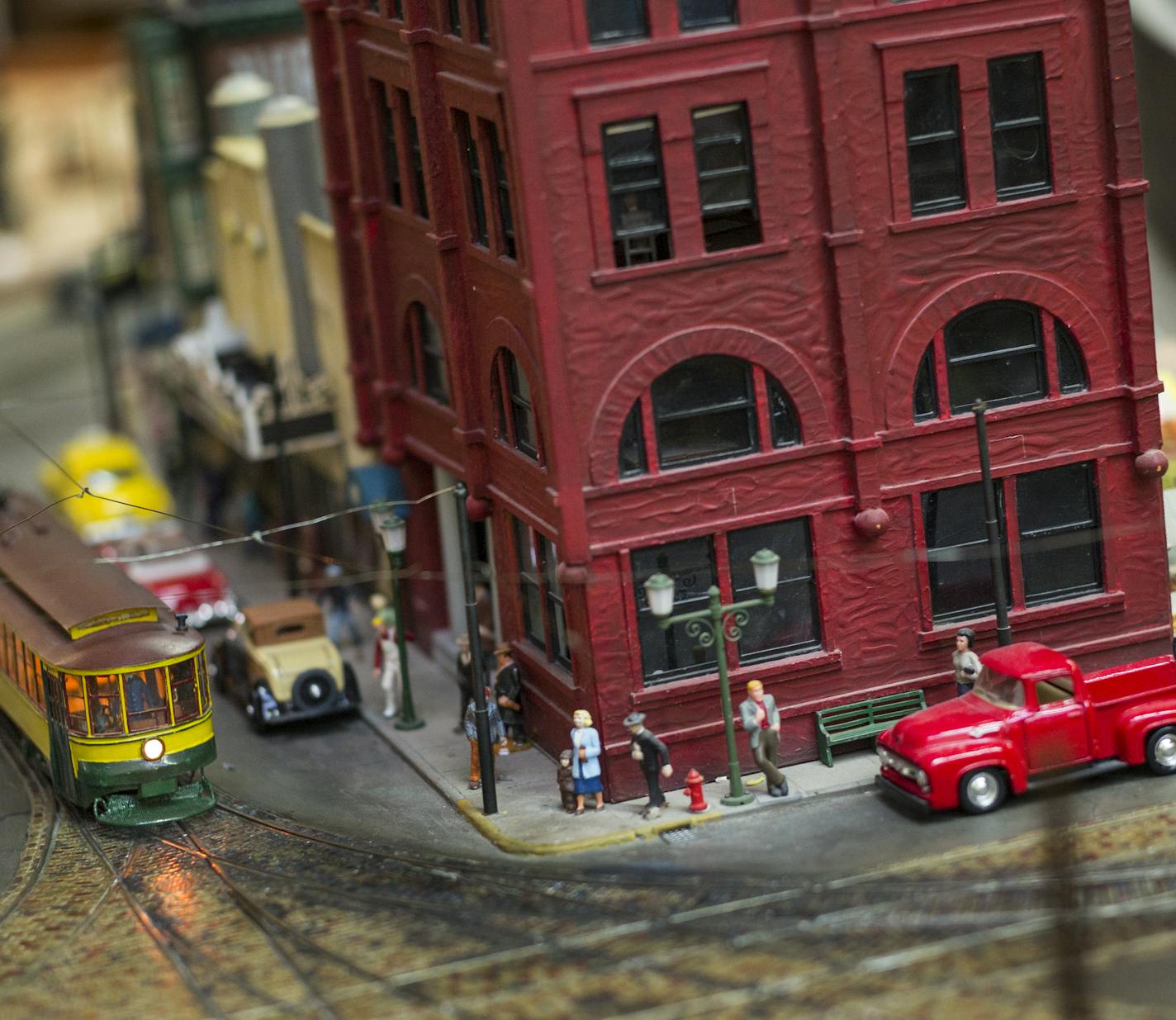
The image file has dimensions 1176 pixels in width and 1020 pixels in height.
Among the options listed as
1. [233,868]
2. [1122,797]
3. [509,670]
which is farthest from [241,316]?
[1122,797]

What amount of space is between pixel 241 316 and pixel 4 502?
996 centimetres

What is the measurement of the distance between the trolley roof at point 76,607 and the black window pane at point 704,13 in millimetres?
11479

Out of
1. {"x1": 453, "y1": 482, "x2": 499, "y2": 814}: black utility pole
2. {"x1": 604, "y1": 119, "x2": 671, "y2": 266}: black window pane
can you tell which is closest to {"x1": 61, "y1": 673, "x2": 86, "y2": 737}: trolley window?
{"x1": 453, "y1": 482, "x2": 499, "y2": 814}: black utility pole

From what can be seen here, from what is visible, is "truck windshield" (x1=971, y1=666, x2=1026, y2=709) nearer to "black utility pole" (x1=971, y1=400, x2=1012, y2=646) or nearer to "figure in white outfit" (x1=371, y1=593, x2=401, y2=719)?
"black utility pole" (x1=971, y1=400, x2=1012, y2=646)

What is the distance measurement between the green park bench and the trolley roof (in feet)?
30.6

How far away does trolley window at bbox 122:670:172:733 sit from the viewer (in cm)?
3112

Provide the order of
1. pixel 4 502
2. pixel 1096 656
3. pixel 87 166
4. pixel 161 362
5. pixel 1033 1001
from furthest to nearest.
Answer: pixel 87 166, pixel 161 362, pixel 4 502, pixel 1096 656, pixel 1033 1001

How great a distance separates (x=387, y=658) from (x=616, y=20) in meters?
12.1

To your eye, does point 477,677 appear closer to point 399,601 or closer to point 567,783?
point 567,783

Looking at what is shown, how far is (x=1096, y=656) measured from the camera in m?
32.7

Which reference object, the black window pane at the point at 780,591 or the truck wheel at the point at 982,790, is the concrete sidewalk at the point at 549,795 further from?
the truck wheel at the point at 982,790

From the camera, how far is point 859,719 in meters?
31.6

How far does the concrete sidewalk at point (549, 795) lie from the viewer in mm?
29750

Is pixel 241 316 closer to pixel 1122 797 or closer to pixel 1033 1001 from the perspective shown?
pixel 1122 797
